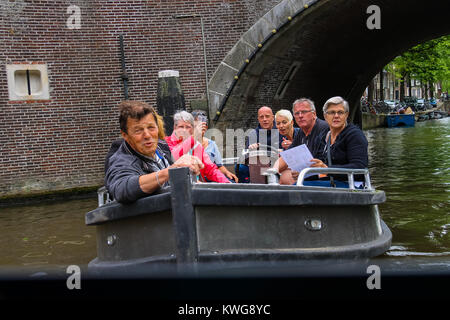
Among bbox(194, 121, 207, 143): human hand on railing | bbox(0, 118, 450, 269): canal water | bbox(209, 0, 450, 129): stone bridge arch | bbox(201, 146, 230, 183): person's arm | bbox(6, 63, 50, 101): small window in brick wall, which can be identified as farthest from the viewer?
bbox(209, 0, 450, 129): stone bridge arch

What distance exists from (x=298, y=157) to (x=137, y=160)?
1255 mm

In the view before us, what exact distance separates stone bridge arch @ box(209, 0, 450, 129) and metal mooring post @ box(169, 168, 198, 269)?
29.5ft

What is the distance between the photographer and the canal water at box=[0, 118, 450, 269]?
6148 millimetres

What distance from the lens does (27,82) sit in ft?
36.3

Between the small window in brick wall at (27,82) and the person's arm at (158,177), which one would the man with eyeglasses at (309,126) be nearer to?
the person's arm at (158,177)

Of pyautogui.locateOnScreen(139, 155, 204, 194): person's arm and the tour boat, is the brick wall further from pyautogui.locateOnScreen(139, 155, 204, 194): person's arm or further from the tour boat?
pyautogui.locateOnScreen(139, 155, 204, 194): person's arm

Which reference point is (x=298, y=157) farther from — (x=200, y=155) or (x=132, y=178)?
(x=132, y=178)

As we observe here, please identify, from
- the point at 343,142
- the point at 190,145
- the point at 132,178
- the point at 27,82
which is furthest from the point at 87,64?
the point at 132,178

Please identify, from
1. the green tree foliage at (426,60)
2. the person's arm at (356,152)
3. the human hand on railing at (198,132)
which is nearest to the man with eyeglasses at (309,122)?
the person's arm at (356,152)

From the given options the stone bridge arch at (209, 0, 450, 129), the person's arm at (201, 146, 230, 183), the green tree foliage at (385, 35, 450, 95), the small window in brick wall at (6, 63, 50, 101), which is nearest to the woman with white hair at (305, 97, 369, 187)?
the person's arm at (201, 146, 230, 183)

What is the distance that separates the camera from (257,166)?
546 cm

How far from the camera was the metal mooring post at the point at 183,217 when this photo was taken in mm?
3352

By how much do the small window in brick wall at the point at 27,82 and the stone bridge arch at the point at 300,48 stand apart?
135 inches
